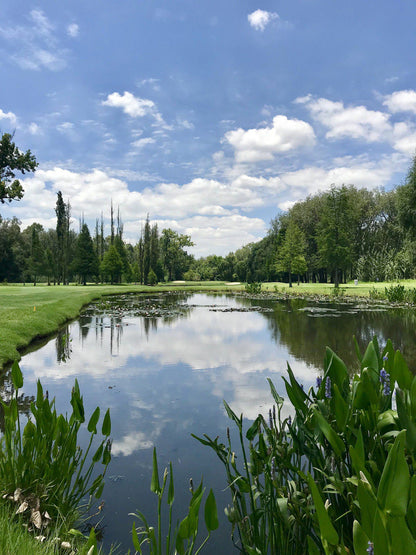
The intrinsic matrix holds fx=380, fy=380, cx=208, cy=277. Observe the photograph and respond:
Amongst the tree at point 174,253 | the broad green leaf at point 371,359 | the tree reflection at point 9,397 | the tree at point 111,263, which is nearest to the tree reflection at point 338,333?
the tree reflection at point 9,397

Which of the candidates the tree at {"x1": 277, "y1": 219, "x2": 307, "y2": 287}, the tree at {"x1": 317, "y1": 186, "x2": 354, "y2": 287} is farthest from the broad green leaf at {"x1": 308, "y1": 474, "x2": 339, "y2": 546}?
the tree at {"x1": 277, "y1": 219, "x2": 307, "y2": 287}

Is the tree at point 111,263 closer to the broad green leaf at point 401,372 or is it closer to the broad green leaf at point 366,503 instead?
the broad green leaf at point 401,372

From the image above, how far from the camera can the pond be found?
13.0ft

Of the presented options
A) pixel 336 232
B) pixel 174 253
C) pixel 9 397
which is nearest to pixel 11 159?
pixel 9 397

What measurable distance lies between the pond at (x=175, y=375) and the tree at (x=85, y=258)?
Answer: 45806 mm

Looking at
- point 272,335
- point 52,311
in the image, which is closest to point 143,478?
point 272,335

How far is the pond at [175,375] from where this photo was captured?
13.0 ft

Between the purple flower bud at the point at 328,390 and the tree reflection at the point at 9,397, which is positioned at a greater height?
the purple flower bud at the point at 328,390

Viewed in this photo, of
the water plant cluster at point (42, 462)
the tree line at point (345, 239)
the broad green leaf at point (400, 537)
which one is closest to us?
the broad green leaf at point (400, 537)

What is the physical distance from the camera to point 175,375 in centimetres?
800

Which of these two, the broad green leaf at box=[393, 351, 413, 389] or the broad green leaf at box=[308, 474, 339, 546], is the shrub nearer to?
the broad green leaf at box=[393, 351, 413, 389]

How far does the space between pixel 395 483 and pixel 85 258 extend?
63218 millimetres

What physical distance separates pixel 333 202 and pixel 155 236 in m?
36.4

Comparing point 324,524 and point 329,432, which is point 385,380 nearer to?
point 329,432
